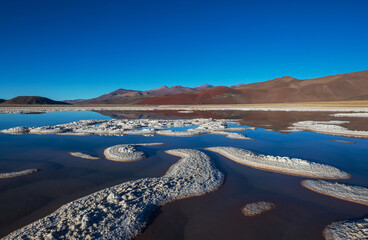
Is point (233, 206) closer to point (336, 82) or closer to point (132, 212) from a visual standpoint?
point (132, 212)

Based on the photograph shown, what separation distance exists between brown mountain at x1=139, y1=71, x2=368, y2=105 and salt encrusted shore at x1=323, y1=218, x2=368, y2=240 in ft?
242

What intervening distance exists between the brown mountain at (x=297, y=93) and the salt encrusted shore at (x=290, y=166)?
230 ft

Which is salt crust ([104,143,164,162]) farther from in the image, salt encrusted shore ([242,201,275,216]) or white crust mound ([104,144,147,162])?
salt encrusted shore ([242,201,275,216])

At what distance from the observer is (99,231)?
3.44 m

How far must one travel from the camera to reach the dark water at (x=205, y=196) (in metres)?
3.70

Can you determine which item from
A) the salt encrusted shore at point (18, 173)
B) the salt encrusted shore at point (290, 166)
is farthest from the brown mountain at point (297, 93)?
the salt encrusted shore at point (18, 173)

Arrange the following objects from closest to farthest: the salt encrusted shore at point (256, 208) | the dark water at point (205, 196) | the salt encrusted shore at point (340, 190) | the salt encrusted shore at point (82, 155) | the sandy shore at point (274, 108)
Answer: the dark water at point (205, 196), the salt encrusted shore at point (256, 208), the salt encrusted shore at point (340, 190), the salt encrusted shore at point (82, 155), the sandy shore at point (274, 108)

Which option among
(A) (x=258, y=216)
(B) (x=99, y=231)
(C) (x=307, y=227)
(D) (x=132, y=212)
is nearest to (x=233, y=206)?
(A) (x=258, y=216)

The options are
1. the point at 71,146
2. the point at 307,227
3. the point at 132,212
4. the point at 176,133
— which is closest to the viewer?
the point at 307,227

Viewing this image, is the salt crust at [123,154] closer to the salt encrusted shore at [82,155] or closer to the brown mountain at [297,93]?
the salt encrusted shore at [82,155]

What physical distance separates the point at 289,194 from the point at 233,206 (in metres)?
1.56

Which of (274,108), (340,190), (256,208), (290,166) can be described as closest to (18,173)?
(256,208)

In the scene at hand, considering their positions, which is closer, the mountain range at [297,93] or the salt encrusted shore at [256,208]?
the salt encrusted shore at [256,208]

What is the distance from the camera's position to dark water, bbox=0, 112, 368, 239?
3699mm
